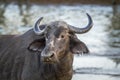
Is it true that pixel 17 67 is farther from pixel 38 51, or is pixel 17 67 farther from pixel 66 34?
pixel 66 34

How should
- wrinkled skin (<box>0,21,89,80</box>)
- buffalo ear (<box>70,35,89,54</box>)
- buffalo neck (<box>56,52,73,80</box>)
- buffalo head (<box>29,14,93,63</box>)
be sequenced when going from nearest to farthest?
buffalo head (<box>29,14,93,63</box>)
wrinkled skin (<box>0,21,89,80</box>)
buffalo neck (<box>56,52,73,80</box>)
buffalo ear (<box>70,35,89,54</box>)

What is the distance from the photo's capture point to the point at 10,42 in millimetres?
11133

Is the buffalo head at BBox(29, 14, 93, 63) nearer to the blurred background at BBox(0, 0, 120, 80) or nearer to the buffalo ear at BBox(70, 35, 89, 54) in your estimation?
the buffalo ear at BBox(70, 35, 89, 54)

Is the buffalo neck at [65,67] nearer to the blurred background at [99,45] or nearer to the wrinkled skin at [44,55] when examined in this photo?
the wrinkled skin at [44,55]

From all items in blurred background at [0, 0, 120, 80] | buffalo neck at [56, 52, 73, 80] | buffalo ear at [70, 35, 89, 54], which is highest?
buffalo ear at [70, 35, 89, 54]

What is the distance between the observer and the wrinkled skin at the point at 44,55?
8789 mm

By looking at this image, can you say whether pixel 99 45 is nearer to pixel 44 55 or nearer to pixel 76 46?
pixel 76 46

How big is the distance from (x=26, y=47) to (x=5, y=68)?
2.46 feet

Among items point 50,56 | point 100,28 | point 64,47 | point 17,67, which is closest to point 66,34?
point 64,47

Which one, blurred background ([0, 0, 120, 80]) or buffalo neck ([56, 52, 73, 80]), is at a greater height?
buffalo neck ([56, 52, 73, 80])

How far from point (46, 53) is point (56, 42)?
520 millimetres

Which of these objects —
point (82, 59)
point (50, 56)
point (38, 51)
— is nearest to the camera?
point (50, 56)

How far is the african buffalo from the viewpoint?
28.9 feet

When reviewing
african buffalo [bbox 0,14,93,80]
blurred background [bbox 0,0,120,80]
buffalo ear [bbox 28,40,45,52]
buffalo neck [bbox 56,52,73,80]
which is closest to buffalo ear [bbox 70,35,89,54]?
african buffalo [bbox 0,14,93,80]
